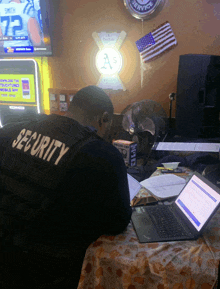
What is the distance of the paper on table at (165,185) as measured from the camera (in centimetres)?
138

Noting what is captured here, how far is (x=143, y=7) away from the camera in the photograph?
2.86 m

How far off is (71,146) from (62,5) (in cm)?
306

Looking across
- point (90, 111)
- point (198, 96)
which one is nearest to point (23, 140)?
point (90, 111)

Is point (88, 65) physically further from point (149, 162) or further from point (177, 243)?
point (177, 243)

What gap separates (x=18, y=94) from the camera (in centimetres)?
344

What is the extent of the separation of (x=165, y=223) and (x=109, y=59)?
260cm

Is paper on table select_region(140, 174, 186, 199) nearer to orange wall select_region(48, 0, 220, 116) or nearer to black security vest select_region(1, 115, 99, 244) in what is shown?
black security vest select_region(1, 115, 99, 244)

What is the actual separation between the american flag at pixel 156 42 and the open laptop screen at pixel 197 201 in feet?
7.15

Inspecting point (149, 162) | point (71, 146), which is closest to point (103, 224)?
point (71, 146)

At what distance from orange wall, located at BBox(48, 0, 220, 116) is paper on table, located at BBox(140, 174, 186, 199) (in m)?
1.65

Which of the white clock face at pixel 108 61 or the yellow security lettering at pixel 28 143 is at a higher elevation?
the white clock face at pixel 108 61

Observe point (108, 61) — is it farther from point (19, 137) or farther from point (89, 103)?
point (19, 137)

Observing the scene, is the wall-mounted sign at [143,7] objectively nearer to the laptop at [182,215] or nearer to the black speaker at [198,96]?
the black speaker at [198,96]

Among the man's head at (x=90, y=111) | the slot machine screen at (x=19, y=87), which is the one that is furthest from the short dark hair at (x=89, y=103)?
the slot machine screen at (x=19, y=87)
